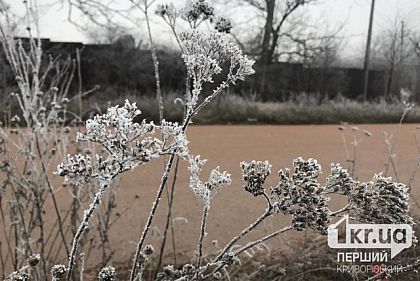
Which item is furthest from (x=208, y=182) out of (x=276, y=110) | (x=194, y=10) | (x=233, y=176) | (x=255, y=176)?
(x=276, y=110)

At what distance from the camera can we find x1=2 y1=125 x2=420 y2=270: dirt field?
4.74 ft

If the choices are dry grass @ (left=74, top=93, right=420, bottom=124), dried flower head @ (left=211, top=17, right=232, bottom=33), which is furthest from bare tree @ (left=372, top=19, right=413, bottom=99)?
dried flower head @ (left=211, top=17, right=232, bottom=33)

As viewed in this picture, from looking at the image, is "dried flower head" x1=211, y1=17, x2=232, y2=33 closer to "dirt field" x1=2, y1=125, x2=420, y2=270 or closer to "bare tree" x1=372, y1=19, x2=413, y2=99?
"dirt field" x1=2, y1=125, x2=420, y2=270

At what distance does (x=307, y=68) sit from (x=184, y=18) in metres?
3.74

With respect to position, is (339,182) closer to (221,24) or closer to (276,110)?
(221,24)

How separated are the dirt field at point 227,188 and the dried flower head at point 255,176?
610 mm

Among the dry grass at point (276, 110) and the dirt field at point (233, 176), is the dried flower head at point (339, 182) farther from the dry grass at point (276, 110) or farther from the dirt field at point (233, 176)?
the dry grass at point (276, 110)

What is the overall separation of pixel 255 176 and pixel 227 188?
112 centimetres

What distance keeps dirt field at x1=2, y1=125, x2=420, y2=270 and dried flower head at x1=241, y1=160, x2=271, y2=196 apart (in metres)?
0.61

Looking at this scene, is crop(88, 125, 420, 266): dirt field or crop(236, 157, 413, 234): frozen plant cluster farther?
crop(88, 125, 420, 266): dirt field

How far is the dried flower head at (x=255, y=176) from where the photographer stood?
45 centimetres

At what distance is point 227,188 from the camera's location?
1.56 m

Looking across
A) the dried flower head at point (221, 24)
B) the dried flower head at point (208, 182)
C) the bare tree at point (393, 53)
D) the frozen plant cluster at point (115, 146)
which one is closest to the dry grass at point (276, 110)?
the bare tree at point (393, 53)

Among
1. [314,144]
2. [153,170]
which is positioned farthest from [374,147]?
[153,170]
